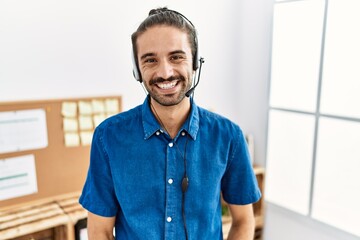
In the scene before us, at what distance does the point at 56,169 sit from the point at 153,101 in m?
1.05

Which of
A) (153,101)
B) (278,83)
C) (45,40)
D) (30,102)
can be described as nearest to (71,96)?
(30,102)

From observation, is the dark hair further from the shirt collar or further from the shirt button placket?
the shirt button placket

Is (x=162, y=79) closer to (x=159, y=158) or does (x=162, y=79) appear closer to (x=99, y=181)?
(x=159, y=158)

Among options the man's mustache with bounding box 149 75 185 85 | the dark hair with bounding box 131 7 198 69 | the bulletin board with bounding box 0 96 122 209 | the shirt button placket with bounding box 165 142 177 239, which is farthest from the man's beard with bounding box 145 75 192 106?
the bulletin board with bounding box 0 96 122 209

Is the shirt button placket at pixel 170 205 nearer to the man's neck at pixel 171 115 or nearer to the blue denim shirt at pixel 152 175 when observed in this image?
the blue denim shirt at pixel 152 175

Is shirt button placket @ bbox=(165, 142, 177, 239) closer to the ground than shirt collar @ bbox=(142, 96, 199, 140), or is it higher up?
closer to the ground

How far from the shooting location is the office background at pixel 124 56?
5.34ft

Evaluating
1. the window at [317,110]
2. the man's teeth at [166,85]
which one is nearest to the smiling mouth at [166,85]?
the man's teeth at [166,85]

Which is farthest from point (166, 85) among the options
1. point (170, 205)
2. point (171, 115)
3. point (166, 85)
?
point (170, 205)

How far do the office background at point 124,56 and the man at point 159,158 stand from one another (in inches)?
35.4

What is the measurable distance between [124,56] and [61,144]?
66 cm

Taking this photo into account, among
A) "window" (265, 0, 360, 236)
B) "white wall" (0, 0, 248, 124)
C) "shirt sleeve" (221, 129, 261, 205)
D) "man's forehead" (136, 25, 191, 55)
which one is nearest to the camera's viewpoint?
"man's forehead" (136, 25, 191, 55)

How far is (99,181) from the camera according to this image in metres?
1.00

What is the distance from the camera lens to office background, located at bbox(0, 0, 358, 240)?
1627mm
